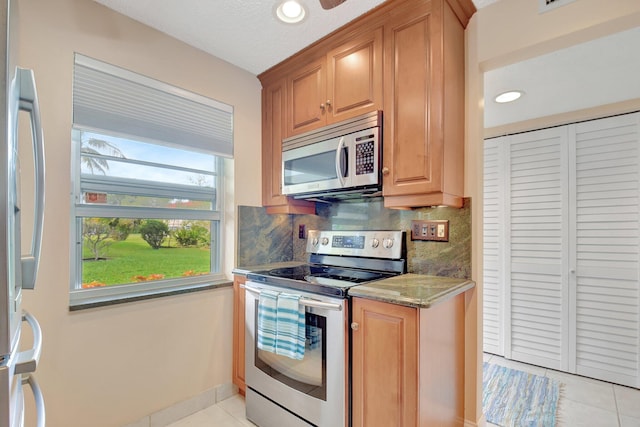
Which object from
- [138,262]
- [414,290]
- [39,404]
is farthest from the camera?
[138,262]

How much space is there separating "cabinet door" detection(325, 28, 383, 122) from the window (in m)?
0.82

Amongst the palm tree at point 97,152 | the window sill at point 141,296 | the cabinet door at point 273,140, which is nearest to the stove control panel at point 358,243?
the cabinet door at point 273,140

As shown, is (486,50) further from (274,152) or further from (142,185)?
(142,185)

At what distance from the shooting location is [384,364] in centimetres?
137

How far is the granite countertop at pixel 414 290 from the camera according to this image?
1.29 m

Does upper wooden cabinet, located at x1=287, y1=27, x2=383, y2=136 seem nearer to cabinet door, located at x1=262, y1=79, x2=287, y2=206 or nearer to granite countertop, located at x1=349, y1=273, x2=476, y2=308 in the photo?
cabinet door, located at x1=262, y1=79, x2=287, y2=206

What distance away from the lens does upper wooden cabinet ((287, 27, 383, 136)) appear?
1.77m

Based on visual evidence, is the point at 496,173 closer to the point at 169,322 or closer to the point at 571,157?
the point at 571,157

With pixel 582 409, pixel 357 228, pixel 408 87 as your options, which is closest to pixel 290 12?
pixel 408 87

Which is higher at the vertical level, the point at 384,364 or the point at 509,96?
the point at 509,96

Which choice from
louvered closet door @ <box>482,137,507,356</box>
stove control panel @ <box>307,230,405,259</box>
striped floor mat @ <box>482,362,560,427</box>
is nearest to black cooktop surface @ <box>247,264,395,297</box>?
stove control panel @ <box>307,230,405,259</box>

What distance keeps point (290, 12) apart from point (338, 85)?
0.47 m

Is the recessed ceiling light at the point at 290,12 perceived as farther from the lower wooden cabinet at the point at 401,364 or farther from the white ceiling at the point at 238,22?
the lower wooden cabinet at the point at 401,364

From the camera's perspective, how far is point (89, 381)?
1.61 meters
